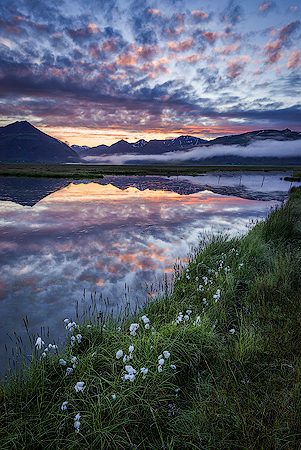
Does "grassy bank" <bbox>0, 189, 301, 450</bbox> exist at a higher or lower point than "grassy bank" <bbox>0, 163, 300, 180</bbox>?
higher

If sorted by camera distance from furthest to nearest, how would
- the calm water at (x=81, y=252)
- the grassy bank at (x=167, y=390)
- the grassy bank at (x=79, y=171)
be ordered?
A: the grassy bank at (x=79, y=171) < the calm water at (x=81, y=252) < the grassy bank at (x=167, y=390)

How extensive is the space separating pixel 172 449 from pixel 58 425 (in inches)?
58.0

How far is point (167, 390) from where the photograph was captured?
3602 millimetres

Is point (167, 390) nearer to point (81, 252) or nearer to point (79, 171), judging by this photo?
point (81, 252)

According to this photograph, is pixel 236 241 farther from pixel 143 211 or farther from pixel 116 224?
pixel 143 211

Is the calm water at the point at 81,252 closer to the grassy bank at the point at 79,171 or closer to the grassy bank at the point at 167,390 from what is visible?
the grassy bank at the point at 167,390

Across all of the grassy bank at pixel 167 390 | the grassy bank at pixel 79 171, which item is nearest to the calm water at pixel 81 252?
the grassy bank at pixel 167 390

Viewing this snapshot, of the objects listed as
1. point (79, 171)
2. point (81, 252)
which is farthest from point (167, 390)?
point (79, 171)

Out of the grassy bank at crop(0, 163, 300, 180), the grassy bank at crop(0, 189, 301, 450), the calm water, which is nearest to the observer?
the grassy bank at crop(0, 189, 301, 450)

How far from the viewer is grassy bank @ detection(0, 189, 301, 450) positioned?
2.75 m

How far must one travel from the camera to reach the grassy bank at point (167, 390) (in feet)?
9.04

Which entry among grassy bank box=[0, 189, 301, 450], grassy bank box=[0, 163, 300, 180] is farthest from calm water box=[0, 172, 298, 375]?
grassy bank box=[0, 163, 300, 180]

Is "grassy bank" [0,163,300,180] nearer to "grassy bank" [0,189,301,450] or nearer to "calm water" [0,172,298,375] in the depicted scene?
"calm water" [0,172,298,375]

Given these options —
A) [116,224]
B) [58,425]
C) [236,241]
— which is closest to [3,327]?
[58,425]
